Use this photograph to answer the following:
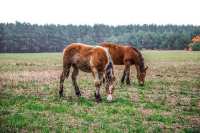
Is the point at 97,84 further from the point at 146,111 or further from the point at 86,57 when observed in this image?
the point at 146,111

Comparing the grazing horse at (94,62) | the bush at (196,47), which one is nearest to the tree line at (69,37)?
the bush at (196,47)

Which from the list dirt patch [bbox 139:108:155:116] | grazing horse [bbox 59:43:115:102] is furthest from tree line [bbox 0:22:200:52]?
dirt patch [bbox 139:108:155:116]

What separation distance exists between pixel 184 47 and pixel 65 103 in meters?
120

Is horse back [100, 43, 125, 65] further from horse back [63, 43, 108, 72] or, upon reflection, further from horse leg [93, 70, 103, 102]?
horse leg [93, 70, 103, 102]

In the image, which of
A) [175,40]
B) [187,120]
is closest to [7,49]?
[175,40]

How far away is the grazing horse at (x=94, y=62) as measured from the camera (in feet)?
39.4

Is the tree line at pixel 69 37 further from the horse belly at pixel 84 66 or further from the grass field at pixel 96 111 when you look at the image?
the horse belly at pixel 84 66

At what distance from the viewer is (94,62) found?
12.1 m

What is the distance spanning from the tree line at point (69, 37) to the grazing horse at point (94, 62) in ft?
278

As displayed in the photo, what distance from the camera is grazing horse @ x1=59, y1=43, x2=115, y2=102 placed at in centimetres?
1202

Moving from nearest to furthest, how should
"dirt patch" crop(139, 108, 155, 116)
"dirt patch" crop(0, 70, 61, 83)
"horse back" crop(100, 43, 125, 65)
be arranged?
1. "dirt patch" crop(139, 108, 155, 116)
2. "horse back" crop(100, 43, 125, 65)
3. "dirt patch" crop(0, 70, 61, 83)

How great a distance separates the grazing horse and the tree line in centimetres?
8482

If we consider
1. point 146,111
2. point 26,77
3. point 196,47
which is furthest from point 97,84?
point 196,47

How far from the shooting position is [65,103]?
1144cm
